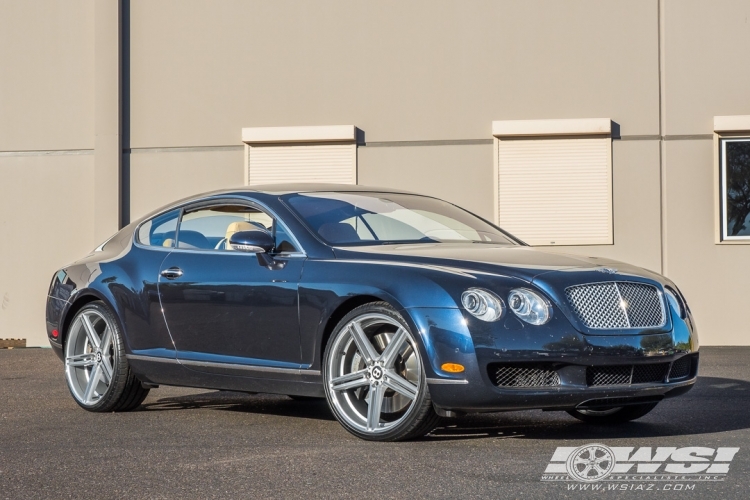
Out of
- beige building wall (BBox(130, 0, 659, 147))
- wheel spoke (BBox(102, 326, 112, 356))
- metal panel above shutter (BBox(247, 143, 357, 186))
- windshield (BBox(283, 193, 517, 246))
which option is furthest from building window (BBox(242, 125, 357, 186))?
windshield (BBox(283, 193, 517, 246))

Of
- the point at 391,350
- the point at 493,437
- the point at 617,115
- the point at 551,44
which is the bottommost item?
the point at 493,437

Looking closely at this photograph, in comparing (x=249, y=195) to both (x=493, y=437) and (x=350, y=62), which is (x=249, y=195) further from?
(x=350, y=62)

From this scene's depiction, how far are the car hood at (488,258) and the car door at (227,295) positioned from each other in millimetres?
471

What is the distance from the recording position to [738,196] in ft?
46.7

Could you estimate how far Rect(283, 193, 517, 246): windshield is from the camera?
6.95 metres

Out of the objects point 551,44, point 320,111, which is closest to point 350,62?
point 320,111

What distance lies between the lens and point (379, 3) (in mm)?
14984

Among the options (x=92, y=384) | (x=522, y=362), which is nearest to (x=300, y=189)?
(x=92, y=384)

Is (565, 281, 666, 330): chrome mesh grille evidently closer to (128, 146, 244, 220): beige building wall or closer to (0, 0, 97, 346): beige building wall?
(128, 146, 244, 220): beige building wall

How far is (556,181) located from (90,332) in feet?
25.3

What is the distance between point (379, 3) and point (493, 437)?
31.6 ft

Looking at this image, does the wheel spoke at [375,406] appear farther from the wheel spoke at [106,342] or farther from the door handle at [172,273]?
the wheel spoke at [106,342]

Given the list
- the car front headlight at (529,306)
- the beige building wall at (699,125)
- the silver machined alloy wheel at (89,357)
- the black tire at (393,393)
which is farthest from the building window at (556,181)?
the car front headlight at (529,306)

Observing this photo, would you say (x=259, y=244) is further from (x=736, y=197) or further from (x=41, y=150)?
(x=41, y=150)
